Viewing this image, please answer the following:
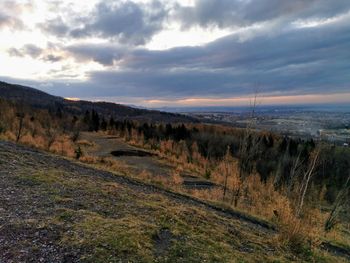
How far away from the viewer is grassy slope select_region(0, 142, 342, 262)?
5.00 meters

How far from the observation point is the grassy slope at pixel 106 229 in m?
5.00

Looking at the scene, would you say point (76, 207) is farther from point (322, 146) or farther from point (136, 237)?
point (322, 146)

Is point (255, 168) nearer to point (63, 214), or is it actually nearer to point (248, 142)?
point (248, 142)

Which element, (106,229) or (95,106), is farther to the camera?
(95,106)

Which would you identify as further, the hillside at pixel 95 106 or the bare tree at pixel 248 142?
the hillside at pixel 95 106

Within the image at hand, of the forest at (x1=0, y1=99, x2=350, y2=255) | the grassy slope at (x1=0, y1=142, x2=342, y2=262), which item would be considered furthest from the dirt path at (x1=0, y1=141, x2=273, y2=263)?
the forest at (x1=0, y1=99, x2=350, y2=255)

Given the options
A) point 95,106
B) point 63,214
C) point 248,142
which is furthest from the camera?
point 95,106

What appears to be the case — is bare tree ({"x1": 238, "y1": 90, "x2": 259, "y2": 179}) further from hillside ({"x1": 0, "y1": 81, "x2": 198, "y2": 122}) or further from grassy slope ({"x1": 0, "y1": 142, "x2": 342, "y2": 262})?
hillside ({"x1": 0, "y1": 81, "x2": 198, "y2": 122})

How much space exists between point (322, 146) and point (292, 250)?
635cm

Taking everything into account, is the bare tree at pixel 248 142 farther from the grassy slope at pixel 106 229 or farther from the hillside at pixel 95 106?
the hillside at pixel 95 106

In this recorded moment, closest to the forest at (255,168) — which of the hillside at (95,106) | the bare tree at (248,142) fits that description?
the bare tree at (248,142)

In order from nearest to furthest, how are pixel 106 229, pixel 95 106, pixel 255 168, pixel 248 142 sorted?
pixel 106 229
pixel 248 142
pixel 255 168
pixel 95 106

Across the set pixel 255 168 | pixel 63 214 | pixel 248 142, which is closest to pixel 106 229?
pixel 63 214

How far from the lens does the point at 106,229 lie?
230 inches
